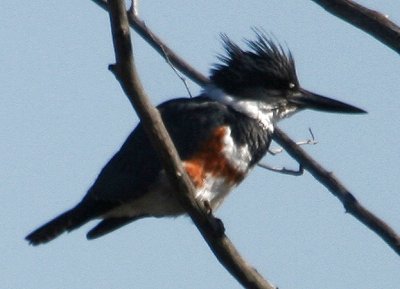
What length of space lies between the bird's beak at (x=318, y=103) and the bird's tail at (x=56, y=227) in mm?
1388

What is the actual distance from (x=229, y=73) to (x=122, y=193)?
1063 millimetres

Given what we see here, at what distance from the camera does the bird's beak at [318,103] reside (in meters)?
5.26

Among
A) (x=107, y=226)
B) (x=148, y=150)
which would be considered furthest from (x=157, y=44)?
(x=107, y=226)

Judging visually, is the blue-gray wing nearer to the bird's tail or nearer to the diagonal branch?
the bird's tail

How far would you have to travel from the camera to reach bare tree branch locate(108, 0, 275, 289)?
295 centimetres

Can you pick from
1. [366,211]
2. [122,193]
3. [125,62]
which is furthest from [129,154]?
[125,62]

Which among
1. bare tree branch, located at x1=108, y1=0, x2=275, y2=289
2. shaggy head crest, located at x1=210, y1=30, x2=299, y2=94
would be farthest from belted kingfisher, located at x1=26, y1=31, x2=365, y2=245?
bare tree branch, located at x1=108, y1=0, x2=275, y2=289

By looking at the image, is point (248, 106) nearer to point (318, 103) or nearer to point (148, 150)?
point (318, 103)

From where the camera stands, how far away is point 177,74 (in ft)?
14.9

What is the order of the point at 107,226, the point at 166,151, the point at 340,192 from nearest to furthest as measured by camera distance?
the point at 166,151, the point at 340,192, the point at 107,226

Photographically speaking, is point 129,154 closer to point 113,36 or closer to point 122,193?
point 122,193

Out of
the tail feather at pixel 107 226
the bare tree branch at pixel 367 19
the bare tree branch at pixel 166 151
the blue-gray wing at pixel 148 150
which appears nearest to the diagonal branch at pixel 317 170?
the blue-gray wing at pixel 148 150

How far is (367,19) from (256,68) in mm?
2052

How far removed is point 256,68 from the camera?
5.21 metres
